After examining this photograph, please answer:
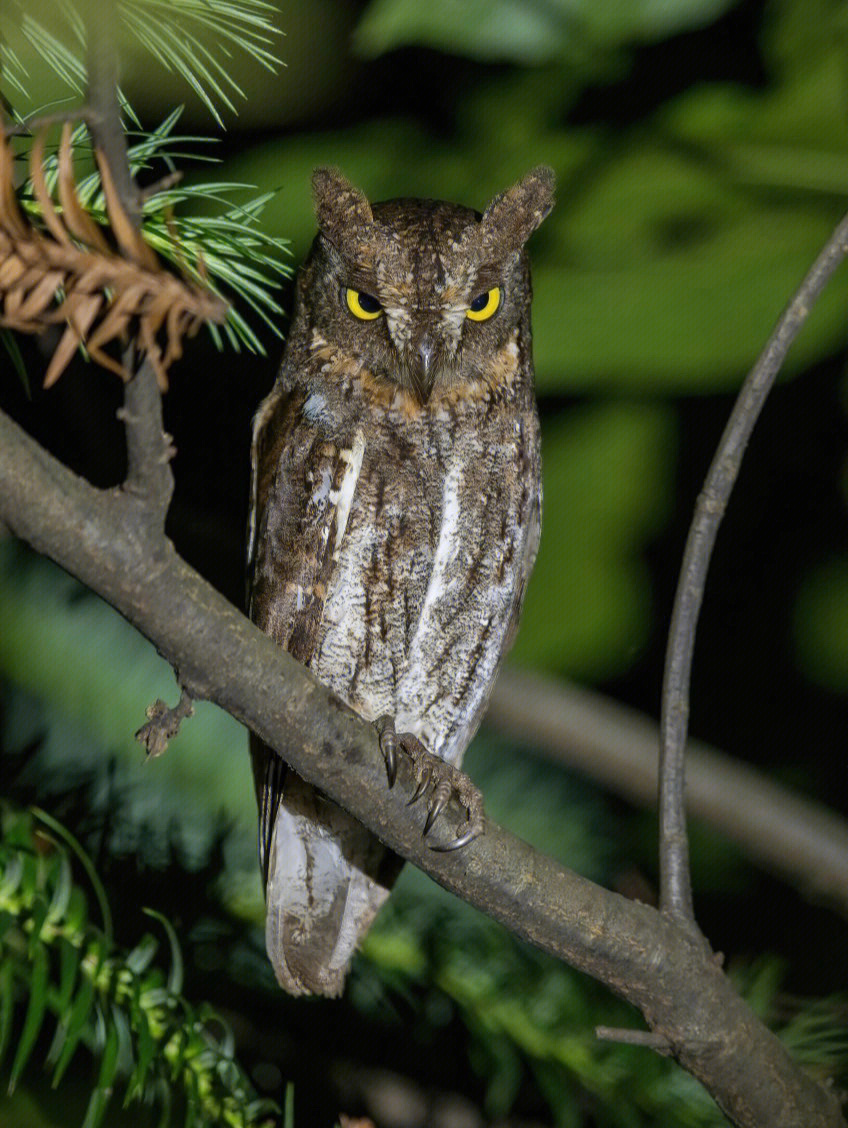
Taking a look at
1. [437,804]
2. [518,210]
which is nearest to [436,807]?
[437,804]

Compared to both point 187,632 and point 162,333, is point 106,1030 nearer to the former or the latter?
point 187,632

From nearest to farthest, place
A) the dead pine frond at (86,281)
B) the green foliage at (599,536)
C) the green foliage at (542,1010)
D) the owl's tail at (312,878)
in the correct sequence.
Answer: the dead pine frond at (86,281), the green foliage at (542,1010), the owl's tail at (312,878), the green foliage at (599,536)

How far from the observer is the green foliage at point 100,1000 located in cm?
67

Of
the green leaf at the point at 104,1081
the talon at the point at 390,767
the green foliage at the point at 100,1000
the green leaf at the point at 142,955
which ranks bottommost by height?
the green leaf at the point at 104,1081

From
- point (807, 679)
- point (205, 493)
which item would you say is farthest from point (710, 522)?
point (205, 493)

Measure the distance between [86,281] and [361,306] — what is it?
0.80 metres

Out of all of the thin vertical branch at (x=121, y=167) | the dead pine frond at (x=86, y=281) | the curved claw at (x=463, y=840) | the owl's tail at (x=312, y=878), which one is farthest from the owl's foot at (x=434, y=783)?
the dead pine frond at (x=86, y=281)

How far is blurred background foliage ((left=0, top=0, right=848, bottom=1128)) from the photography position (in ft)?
2.93

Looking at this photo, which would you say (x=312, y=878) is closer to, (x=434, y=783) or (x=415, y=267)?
(x=434, y=783)

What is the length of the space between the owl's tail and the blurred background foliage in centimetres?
3

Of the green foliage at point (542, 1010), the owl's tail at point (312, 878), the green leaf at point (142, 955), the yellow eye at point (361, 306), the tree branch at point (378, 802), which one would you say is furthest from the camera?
the yellow eye at point (361, 306)

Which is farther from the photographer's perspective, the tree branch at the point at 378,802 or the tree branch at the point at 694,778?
the tree branch at the point at 694,778

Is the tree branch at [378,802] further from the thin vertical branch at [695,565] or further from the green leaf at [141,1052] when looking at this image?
the green leaf at [141,1052]

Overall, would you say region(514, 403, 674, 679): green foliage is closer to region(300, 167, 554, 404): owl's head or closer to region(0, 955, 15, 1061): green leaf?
region(300, 167, 554, 404): owl's head
